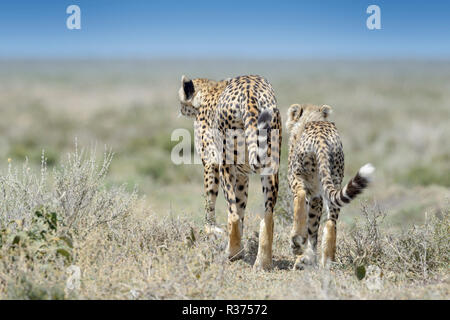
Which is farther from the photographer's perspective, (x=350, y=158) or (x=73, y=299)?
(x=350, y=158)

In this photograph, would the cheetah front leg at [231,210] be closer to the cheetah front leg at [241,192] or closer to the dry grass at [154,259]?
the dry grass at [154,259]

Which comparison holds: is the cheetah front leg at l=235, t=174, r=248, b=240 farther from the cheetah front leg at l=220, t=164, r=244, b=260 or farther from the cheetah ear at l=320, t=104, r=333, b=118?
the cheetah ear at l=320, t=104, r=333, b=118

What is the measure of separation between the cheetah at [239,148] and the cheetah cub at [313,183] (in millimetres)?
241

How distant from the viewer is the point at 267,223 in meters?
5.93

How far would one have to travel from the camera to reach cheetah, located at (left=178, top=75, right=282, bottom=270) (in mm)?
5805

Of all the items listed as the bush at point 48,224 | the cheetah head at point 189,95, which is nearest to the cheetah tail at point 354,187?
the bush at point 48,224

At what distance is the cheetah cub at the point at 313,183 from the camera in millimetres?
5727

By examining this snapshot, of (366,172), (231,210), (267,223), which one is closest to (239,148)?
(231,210)

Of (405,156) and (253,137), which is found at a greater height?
(253,137)

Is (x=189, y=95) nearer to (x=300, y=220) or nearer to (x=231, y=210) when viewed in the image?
(x=231, y=210)

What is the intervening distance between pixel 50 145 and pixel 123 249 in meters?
17.2
